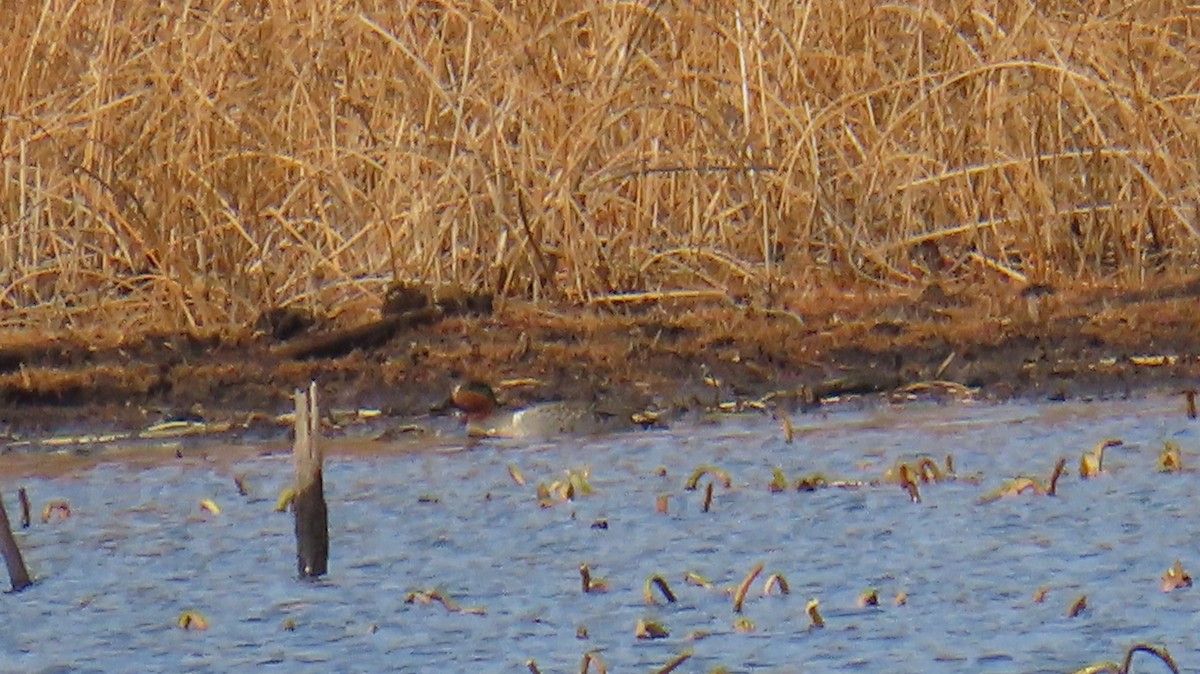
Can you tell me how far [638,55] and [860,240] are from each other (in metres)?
0.92

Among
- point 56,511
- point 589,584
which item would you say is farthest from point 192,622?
point 56,511

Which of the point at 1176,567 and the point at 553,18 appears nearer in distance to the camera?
the point at 1176,567

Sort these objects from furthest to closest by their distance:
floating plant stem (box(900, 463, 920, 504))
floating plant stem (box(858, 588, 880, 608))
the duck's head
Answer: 1. the duck's head
2. floating plant stem (box(900, 463, 920, 504))
3. floating plant stem (box(858, 588, 880, 608))

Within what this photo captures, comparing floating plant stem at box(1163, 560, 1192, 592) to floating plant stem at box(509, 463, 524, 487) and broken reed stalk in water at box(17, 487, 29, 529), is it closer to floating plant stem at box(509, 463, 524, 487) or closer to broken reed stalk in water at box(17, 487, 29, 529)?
floating plant stem at box(509, 463, 524, 487)

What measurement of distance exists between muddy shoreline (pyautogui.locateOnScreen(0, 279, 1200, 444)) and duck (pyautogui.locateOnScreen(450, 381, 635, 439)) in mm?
190

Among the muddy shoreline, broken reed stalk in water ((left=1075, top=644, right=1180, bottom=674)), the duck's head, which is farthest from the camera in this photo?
the muddy shoreline

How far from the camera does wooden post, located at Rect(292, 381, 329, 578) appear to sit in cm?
384

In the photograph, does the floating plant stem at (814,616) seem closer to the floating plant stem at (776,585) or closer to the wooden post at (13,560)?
the floating plant stem at (776,585)

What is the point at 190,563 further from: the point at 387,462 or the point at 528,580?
the point at 387,462

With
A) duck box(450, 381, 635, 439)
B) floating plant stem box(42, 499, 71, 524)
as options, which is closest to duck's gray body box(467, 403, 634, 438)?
duck box(450, 381, 635, 439)

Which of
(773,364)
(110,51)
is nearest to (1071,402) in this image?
(773,364)

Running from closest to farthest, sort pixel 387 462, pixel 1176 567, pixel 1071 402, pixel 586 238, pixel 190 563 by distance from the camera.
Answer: pixel 1176 567
pixel 190 563
pixel 387 462
pixel 1071 402
pixel 586 238

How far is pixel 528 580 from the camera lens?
4.14 m

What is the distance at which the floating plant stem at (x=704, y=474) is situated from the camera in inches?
194
